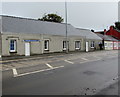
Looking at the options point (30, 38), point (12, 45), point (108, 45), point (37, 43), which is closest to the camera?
point (12, 45)

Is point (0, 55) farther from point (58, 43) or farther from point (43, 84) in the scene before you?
point (43, 84)

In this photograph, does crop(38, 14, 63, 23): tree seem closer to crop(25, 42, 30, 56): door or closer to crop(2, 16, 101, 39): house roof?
crop(2, 16, 101, 39): house roof

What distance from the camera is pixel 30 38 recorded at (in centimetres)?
2144

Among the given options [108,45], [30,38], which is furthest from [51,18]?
[30,38]

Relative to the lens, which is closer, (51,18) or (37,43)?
(37,43)

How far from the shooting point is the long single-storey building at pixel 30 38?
1916 cm

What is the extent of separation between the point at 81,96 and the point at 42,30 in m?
20.9

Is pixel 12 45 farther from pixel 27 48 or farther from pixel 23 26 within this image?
pixel 23 26

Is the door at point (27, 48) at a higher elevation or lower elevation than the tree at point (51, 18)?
lower

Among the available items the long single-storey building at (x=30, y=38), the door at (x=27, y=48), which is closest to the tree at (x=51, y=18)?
the long single-storey building at (x=30, y=38)

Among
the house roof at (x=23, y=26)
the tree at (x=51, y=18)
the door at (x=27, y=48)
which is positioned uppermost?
the tree at (x=51, y=18)

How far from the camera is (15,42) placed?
19875mm

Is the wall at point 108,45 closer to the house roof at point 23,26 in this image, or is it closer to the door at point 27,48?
the house roof at point 23,26

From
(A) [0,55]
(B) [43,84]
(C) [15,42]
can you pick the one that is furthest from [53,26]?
(B) [43,84]
